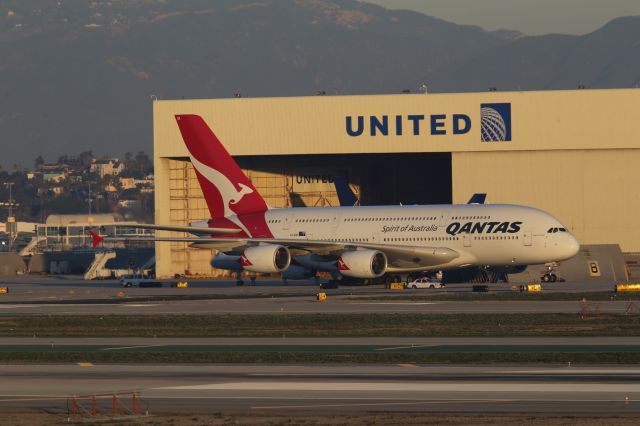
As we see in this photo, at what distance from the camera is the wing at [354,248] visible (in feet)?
209

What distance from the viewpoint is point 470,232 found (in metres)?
63.2

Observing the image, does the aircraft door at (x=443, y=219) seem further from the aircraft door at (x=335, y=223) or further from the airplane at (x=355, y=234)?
the aircraft door at (x=335, y=223)

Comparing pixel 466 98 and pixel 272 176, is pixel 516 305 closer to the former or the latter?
pixel 466 98

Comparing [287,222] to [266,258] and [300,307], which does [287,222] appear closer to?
[266,258]

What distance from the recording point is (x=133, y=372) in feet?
96.8

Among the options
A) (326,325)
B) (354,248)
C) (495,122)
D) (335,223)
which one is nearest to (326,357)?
(326,325)

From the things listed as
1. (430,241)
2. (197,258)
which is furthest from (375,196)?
(430,241)

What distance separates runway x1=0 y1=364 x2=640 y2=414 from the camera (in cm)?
2367

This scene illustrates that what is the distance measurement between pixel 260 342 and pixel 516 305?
52.3 feet

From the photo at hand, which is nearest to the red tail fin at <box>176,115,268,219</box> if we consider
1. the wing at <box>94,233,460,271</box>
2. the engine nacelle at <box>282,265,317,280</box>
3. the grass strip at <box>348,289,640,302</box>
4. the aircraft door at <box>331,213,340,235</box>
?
the engine nacelle at <box>282,265,317,280</box>

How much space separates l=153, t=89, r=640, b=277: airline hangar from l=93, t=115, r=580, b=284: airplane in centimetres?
1628

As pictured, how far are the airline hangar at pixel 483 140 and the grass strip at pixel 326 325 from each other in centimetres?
4026

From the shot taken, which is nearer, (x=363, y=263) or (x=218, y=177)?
(x=363, y=263)

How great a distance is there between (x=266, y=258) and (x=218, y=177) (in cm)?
887
